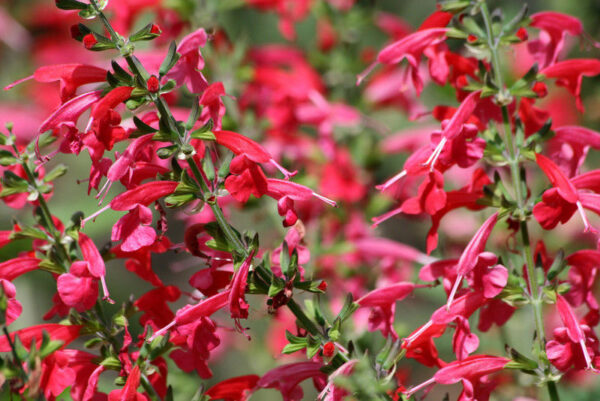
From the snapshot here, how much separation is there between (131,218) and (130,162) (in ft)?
0.19

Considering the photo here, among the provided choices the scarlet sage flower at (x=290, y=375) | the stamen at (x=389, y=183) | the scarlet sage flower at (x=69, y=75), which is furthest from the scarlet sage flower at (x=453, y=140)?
the scarlet sage flower at (x=69, y=75)

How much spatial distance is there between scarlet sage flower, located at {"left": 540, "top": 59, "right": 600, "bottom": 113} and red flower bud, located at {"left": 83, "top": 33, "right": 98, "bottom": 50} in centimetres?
51

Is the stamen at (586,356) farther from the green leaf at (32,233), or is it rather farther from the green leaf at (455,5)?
the green leaf at (32,233)

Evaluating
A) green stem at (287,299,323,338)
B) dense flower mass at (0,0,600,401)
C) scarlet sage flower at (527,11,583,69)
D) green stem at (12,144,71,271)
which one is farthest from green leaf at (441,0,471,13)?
green stem at (12,144,71,271)

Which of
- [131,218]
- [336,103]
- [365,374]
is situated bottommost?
[336,103]

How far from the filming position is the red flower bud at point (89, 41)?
2.46 feet

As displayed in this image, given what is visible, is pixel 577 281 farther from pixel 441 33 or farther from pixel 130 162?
pixel 130 162

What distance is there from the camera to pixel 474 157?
0.87 metres

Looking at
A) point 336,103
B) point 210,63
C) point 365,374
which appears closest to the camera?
point 365,374

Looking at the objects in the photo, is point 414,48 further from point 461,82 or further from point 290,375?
point 290,375

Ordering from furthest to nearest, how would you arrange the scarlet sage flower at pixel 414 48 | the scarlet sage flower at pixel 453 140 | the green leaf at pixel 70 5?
the scarlet sage flower at pixel 414 48 → the scarlet sage flower at pixel 453 140 → the green leaf at pixel 70 5

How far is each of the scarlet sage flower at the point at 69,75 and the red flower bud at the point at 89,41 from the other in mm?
73

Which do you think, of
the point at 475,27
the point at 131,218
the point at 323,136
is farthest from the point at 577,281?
the point at 323,136

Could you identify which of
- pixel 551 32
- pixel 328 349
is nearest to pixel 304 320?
pixel 328 349
